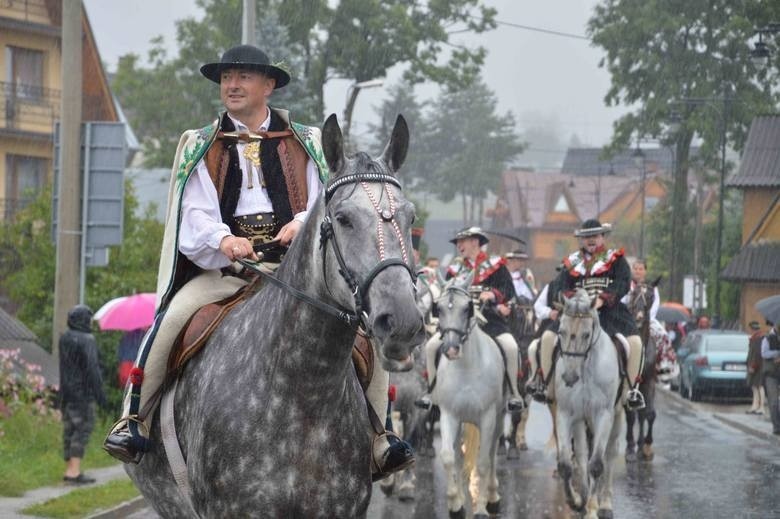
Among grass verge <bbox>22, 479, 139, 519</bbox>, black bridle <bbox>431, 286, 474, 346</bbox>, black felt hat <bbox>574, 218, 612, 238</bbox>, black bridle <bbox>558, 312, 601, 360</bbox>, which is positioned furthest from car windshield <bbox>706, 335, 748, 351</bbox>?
grass verge <bbox>22, 479, 139, 519</bbox>

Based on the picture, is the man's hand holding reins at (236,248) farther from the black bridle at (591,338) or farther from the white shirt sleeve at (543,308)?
the white shirt sleeve at (543,308)

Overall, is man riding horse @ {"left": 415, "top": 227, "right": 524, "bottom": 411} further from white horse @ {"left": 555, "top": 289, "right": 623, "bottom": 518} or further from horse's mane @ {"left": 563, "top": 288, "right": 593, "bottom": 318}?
horse's mane @ {"left": 563, "top": 288, "right": 593, "bottom": 318}

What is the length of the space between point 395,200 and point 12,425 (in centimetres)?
1338

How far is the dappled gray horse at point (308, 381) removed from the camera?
20.5 feet

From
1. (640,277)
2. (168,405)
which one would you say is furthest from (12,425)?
(168,405)

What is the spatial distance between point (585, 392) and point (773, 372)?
42.3ft

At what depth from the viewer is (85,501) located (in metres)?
15.0

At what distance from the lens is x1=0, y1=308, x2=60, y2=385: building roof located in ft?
68.8

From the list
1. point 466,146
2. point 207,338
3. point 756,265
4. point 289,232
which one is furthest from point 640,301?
point 466,146

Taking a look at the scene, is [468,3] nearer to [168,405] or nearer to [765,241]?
[765,241]

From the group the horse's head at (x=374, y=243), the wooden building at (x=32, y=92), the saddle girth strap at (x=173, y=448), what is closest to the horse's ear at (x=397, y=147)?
the horse's head at (x=374, y=243)

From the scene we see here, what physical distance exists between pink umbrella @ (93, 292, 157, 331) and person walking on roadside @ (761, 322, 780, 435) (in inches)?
515

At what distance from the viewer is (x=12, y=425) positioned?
18.6 meters

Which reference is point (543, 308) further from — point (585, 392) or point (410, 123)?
point (410, 123)
